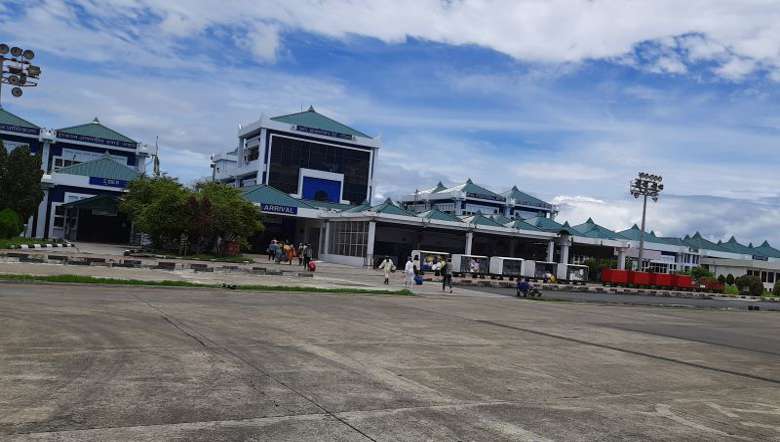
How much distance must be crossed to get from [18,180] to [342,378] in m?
46.0

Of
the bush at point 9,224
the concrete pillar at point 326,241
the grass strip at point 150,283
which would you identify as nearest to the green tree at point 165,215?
the bush at point 9,224

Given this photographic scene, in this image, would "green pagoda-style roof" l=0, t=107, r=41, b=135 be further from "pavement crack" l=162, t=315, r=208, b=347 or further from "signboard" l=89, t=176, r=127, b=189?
"pavement crack" l=162, t=315, r=208, b=347

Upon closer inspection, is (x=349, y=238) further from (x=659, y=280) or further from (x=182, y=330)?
(x=182, y=330)

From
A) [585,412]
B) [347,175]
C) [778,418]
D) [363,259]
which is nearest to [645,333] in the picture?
[778,418]

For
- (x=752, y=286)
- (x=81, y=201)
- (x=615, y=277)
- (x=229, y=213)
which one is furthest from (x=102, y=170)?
(x=752, y=286)

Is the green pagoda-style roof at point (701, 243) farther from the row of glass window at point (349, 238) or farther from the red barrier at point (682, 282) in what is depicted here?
the row of glass window at point (349, 238)

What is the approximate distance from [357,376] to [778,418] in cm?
552

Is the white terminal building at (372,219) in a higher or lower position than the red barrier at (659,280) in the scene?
higher

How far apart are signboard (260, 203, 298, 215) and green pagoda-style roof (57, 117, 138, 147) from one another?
2853 cm

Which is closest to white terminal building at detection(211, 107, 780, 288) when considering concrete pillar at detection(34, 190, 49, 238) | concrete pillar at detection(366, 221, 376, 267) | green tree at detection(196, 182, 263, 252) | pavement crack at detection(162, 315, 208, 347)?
concrete pillar at detection(366, 221, 376, 267)

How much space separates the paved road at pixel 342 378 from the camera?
22.1 ft

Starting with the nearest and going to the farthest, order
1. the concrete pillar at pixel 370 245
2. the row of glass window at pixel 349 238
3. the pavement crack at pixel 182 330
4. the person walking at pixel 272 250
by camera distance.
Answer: the pavement crack at pixel 182 330 < the person walking at pixel 272 250 < the concrete pillar at pixel 370 245 < the row of glass window at pixel 349 238

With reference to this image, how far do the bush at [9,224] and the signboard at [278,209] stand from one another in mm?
25525

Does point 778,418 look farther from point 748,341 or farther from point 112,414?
point 748,341
